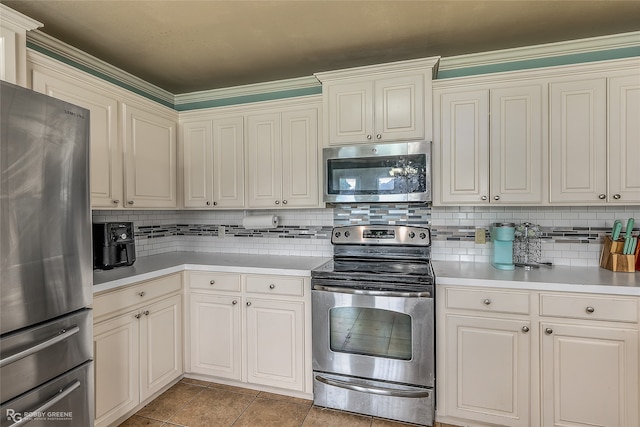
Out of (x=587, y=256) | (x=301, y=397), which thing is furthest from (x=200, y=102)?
(x=587, y=256)

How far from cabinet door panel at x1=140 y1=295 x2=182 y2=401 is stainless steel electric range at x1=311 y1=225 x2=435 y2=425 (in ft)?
3.43

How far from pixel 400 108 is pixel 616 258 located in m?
1.65

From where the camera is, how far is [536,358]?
72.2 inches

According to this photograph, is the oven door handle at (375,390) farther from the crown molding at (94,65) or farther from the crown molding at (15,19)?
the crown molding at (94,65)

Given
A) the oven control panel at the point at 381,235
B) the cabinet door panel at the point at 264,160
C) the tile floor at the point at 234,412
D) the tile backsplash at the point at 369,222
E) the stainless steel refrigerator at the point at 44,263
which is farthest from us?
the cabinet door panel at the point at 264,160

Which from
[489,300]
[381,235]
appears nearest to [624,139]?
[489,300]

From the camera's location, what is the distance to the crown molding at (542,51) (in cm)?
215

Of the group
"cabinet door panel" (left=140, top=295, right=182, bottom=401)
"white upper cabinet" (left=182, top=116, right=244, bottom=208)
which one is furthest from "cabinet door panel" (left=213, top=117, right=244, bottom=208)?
"cabinet door panel" (left=140, top=295, right=182, bottom=401)

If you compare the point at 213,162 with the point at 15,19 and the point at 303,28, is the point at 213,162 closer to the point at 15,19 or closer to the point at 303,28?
the point at 303,28

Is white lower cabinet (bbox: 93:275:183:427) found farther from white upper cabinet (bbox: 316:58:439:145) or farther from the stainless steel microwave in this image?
white upper cabinet (bbox: 316:58:439:145)

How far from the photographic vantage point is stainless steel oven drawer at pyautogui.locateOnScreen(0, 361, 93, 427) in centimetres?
124

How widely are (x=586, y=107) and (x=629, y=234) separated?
823 mm

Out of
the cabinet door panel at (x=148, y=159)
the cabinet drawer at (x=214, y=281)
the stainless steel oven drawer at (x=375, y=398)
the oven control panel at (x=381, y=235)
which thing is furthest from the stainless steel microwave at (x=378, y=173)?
the cabinet door panel at (x=148, y=159)

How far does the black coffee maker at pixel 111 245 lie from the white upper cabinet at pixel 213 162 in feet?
2.12
